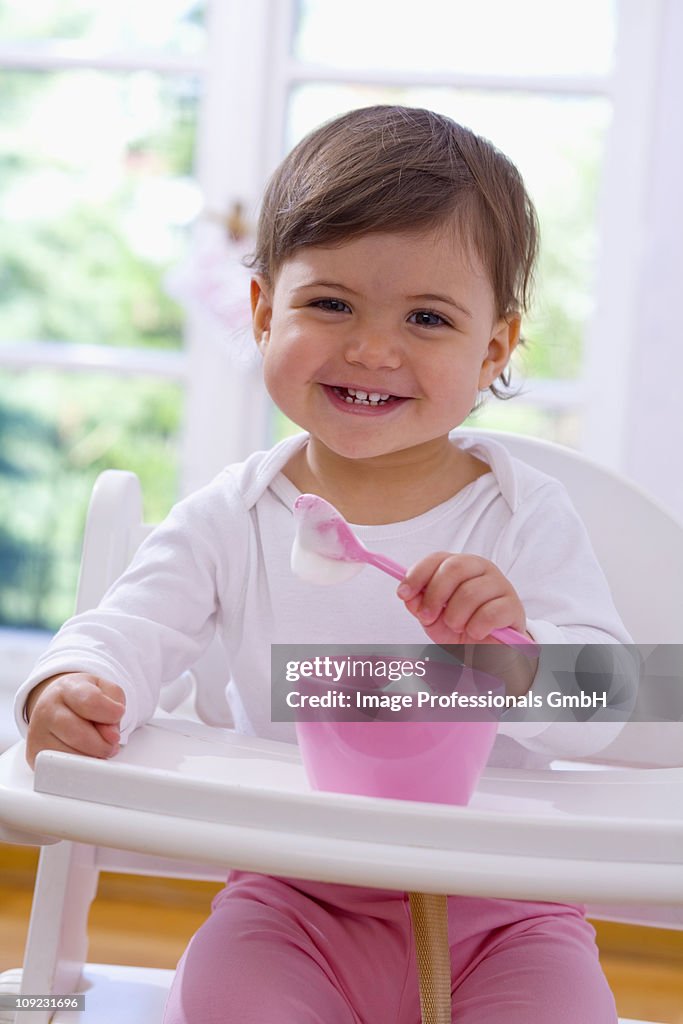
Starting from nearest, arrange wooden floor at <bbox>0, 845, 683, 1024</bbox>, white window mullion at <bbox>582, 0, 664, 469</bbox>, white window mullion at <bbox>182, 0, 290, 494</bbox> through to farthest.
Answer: wooden floor at <bbox>0, 845, 683, 1024</bbox>
white window mullion at <bbox>582, 0, 664, 469</bbox>
white window mullion at <bbox>182, 0, 290, 494</bbox>

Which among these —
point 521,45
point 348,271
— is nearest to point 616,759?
point 348,271

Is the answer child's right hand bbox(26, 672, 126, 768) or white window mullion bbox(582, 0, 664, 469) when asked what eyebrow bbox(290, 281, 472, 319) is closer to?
child's right hand bbox(26, 672, 126, 768)

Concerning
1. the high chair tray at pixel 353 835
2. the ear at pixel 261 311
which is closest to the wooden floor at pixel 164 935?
the ear at pixel 261 311

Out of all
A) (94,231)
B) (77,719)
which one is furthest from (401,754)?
(94,231)

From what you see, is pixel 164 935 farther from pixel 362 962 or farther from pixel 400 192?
pixel 400 192

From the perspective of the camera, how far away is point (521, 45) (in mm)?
1795

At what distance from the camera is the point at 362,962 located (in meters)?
0.79

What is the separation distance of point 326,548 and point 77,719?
0.16 meters

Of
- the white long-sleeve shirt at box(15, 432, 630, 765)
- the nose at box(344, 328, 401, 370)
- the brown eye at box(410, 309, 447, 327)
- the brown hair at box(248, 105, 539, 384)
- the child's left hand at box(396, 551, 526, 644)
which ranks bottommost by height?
the child's left hand at box(396, 551, 526, 644)

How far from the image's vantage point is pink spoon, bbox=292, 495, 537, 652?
0.65 m

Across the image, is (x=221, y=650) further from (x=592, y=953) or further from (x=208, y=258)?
(x=208, y=258)

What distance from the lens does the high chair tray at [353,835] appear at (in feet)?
1.65

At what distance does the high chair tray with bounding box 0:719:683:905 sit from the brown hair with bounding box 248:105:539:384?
0.42 meters

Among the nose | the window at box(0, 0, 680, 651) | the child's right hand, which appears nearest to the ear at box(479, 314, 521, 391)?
the nose
